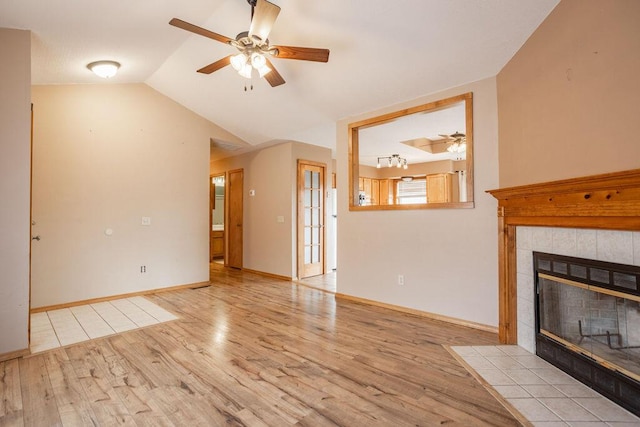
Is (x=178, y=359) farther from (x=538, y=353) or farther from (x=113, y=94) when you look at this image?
(x=113, y=94)

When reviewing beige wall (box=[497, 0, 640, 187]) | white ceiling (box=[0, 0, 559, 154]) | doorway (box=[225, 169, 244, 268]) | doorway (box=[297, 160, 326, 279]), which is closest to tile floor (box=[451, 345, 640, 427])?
beige wall (box=[497, 0, 640, 187])

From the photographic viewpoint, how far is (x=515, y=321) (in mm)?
2748

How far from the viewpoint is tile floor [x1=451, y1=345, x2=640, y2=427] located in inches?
68.2

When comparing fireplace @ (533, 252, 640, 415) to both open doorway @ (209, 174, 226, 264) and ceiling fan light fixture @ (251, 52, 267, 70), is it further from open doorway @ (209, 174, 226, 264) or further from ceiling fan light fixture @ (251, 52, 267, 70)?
open doorway @ (209, 174, 226, 264)

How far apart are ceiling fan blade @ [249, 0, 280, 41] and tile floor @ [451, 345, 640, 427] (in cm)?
301

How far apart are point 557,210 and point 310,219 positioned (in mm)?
4215

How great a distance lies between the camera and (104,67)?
11.7ft

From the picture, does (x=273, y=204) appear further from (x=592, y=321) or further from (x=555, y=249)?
(x=592, y=321)

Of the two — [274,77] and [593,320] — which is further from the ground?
[274,77]

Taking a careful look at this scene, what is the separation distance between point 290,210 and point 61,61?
359 centimetres

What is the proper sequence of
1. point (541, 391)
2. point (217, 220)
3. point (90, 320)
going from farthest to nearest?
point (217, 220), point (90, 320), point (541, 391)

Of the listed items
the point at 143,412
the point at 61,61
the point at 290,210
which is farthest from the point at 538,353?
the point at 61,61

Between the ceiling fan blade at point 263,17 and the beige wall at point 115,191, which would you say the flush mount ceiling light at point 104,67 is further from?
the ceiling fan blade at point 263,17

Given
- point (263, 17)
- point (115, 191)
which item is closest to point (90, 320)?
point (115, 191)
